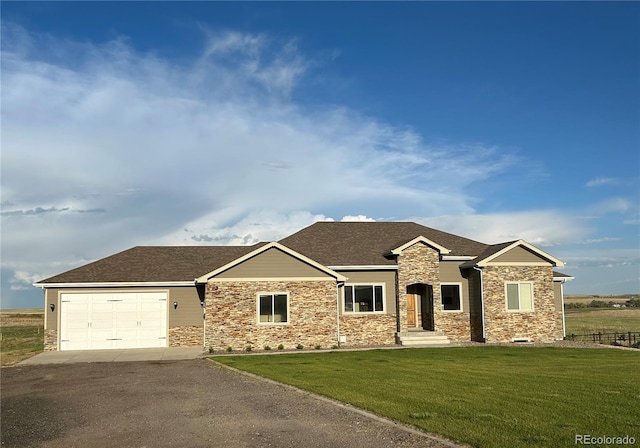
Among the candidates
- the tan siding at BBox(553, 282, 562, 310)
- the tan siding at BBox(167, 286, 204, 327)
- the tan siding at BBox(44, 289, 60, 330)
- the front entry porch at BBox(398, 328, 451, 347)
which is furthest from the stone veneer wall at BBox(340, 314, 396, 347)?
the tan siding at BBox(44, 289, 60, 330)

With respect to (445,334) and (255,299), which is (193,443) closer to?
(255,299)

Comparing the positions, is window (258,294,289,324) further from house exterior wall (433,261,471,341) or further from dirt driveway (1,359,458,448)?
dirt driveway (1,359,458,448)

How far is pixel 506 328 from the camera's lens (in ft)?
84.6

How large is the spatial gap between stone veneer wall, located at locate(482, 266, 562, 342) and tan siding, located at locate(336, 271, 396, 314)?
429 centimetres

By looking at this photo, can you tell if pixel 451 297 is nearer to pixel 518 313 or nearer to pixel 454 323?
pixel 454 323

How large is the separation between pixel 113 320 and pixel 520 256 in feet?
62.6

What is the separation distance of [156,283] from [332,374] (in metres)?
12.5

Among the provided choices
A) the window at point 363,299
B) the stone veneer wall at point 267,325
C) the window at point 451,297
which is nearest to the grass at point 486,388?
the stone veneer wall at point 267,325

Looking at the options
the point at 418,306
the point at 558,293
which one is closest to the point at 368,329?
the point at 418,306

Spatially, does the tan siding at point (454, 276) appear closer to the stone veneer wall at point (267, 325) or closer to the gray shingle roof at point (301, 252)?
the gray shingle roof at point (301, 252)

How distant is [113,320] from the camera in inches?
968

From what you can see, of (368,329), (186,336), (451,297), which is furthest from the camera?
(451,297)

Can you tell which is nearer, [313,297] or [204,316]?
[204,316]

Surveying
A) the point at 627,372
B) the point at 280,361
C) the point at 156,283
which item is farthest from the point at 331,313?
the point at 627,372
